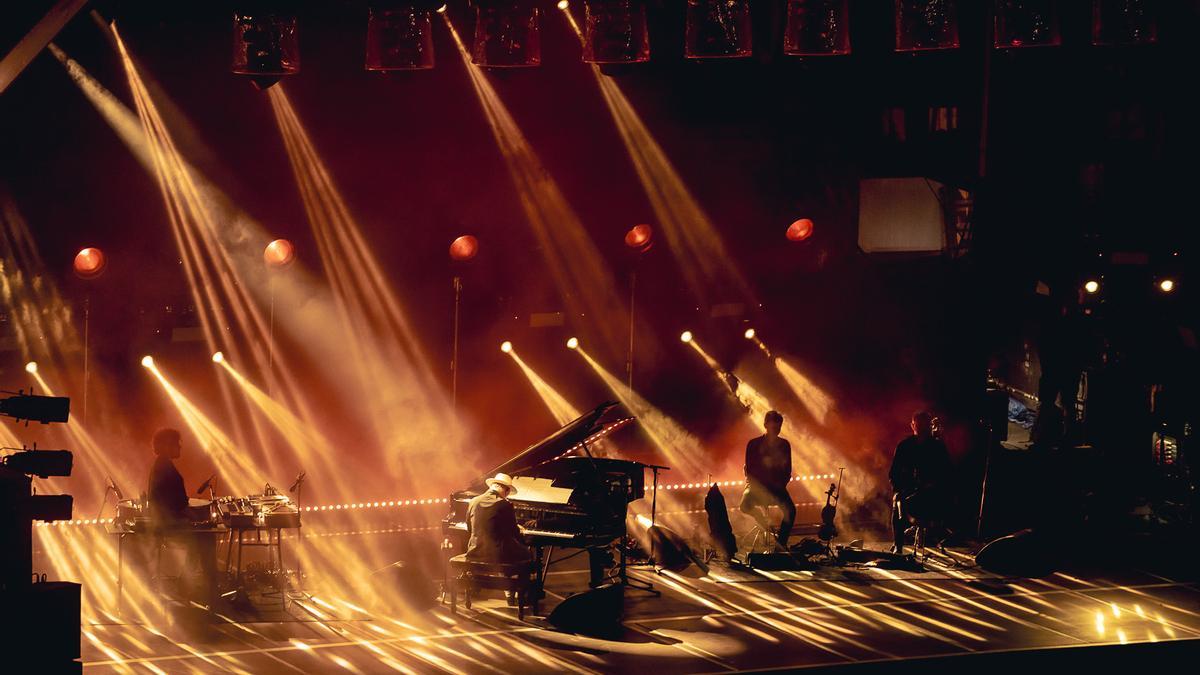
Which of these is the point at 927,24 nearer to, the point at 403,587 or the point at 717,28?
the point at 717,28

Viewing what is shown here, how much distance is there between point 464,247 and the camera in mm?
11898

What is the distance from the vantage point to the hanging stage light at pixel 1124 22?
24.6 ft

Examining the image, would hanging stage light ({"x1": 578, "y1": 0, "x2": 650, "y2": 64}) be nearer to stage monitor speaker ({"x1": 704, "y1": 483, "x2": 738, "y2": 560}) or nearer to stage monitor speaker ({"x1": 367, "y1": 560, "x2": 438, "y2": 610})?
stage monitor speaker ({"x1": 704, "y1": 483, "x2": 738, "y2": 560})

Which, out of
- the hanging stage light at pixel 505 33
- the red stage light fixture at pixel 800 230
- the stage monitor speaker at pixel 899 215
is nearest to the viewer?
the hanging stage light at pixel 505 33

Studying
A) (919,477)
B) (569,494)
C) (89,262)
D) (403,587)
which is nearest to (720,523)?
(919,477)

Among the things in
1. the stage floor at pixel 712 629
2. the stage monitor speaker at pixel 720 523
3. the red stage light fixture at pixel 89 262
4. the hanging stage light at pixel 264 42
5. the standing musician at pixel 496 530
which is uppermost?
the hanging stage light at pixel 264 42

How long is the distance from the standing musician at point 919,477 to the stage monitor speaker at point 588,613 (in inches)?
124

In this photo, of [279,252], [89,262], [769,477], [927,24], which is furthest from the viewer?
[279,252]

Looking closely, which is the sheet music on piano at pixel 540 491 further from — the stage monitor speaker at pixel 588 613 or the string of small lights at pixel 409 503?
the string of small lights at pixel 409 503

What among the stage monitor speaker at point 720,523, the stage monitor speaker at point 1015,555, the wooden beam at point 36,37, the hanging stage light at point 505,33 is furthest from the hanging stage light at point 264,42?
the stage monitor speaker at point 1015,555

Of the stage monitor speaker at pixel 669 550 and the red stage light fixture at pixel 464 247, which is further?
the red stage light fixture at pixel 464 247

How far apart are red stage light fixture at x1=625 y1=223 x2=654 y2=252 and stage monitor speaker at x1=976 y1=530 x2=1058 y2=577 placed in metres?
4.88

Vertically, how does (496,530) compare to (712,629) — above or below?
above

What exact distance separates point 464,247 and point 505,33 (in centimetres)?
432
